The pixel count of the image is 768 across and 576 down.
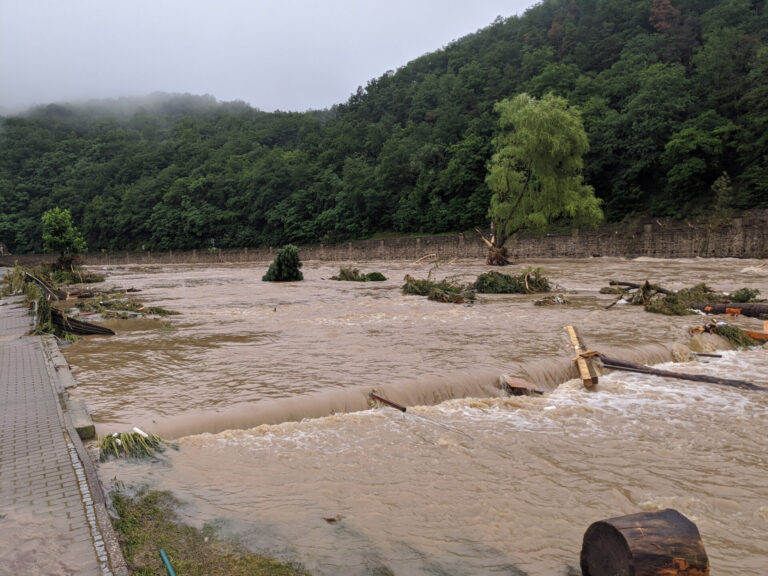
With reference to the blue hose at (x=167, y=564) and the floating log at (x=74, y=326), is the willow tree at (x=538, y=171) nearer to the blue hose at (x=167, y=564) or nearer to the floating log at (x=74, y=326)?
the floating log at (x=74, y=326)

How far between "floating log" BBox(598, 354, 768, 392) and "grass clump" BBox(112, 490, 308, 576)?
676 centimetres

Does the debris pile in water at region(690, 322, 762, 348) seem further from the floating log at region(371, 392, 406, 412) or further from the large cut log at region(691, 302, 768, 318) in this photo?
the floating log at region(371, 392, 406, 412)

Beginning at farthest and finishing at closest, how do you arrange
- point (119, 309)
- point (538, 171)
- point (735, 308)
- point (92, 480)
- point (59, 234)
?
1. point (538, 171)
2. point (59, 234)
3. point (119, 309)
4. point (735, 308)
5. point (92, 480)

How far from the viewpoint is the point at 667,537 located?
2.88m

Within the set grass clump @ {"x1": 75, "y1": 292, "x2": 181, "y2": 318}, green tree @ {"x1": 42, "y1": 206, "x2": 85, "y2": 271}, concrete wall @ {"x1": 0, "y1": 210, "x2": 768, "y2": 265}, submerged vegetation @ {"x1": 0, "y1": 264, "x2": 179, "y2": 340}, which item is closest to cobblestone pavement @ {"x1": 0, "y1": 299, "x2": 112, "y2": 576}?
submerged vegetation @ {"x1": 0, "y1": 264, "x2": 179, "y2": 340}

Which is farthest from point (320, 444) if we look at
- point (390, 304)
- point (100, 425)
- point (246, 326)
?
point (390, 304)

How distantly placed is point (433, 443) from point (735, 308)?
11636 millimetres

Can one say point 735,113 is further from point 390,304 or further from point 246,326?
point 246,326

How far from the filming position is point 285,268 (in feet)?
101

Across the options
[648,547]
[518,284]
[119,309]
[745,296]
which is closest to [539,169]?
[518,284]

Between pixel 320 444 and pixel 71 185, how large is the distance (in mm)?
132714

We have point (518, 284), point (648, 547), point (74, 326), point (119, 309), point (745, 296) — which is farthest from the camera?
point (518, 284)

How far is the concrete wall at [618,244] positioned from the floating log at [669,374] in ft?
90.9

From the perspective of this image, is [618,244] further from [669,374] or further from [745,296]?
[669,374]
